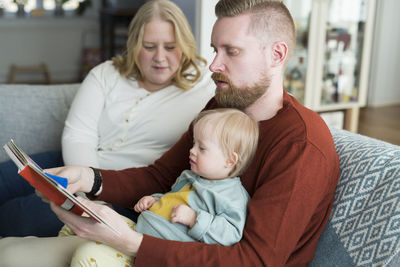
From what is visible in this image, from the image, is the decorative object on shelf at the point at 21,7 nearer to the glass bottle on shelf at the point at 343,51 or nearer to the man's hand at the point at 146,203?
the glass bottle on shelf at the point at 343,51

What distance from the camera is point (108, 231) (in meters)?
1.03

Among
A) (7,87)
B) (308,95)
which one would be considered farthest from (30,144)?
(308,95)

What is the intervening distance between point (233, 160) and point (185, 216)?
7.5 inches

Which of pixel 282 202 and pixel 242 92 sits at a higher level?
pixel 242 92

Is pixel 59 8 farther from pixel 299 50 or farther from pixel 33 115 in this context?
pixel 33 115

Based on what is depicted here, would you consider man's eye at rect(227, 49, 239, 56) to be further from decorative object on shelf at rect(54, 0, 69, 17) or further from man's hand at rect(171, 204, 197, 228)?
decorative object on shelf at rect(54, 0, 69, 17)

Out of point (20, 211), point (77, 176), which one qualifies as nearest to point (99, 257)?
point (77, 176)

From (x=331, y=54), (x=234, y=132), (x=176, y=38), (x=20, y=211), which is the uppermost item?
(x=176, y=38)

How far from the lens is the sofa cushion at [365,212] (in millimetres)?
1050

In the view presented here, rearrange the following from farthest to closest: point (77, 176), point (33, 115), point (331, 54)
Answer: point (331, 54) → point (33, 115) → point (77, 176)

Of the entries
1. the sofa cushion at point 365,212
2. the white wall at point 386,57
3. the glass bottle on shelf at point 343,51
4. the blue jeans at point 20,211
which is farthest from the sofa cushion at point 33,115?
the white wall at point 386,57

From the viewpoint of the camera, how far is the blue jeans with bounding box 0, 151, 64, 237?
63.2 inches

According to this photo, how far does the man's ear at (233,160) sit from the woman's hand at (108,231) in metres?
0.29

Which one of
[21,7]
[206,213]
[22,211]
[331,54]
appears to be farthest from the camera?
[21,7]
